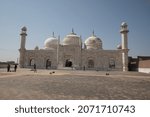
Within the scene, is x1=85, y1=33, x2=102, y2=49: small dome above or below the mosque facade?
above

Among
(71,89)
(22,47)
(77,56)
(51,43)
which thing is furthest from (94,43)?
(71,89)

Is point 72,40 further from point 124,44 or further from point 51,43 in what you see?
point 124,44

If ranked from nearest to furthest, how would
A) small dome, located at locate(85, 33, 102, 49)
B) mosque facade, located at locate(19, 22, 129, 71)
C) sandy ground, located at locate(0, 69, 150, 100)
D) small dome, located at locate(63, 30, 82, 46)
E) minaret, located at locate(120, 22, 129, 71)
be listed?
sandy ground, located at locate(0, 69, 150, 100) → minaret, located at locate(120, 22, 129, 71) → mosque facade, located at locate(19, 22, 129, 71) → small dome, located at locate(63, 30, 82, 46) → small dome, located at locate(85, 33, 102, 49)

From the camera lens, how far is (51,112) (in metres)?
3.47

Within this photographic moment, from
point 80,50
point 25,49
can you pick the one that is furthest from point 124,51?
point 25,49

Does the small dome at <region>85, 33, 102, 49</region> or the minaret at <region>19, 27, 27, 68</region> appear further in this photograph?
the small dome at <region>85, 33, 102, 49</region>

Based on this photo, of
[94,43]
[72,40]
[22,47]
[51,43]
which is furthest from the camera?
[51,43]

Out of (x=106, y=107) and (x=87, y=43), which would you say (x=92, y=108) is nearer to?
(x=106, y=107)

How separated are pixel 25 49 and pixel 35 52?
2.64 m

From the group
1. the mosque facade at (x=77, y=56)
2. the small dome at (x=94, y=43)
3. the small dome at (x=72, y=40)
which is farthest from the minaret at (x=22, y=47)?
the small dome at (x=94, y=43)

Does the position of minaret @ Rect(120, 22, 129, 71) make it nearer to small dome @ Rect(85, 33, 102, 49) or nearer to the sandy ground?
small dome @ Rect(85, 33, 102, 49)

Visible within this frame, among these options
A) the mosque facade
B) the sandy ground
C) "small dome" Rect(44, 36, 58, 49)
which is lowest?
the sandy ground

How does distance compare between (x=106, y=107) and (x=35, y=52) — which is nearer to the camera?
(x=106, y=107)

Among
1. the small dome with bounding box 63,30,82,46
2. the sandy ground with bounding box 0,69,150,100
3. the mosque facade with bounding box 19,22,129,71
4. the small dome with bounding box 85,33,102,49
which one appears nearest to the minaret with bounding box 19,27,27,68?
the mosque facade with bounding box 19,22,129,71
